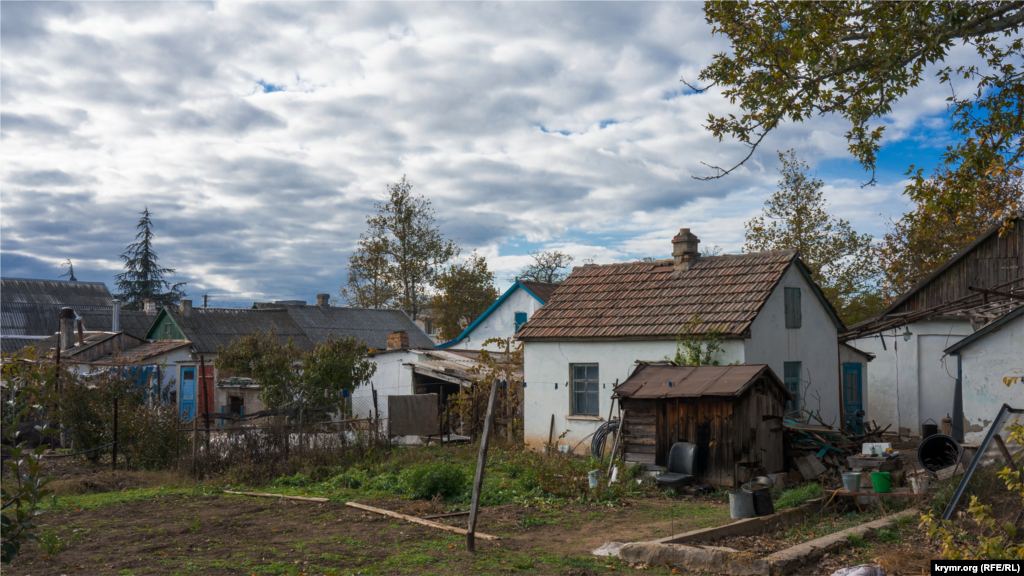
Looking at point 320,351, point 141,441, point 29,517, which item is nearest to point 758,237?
point 320,351

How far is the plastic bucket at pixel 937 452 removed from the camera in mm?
13586

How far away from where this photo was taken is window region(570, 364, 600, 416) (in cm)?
1891

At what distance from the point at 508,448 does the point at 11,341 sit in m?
31.1

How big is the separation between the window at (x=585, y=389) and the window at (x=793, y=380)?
4.73 metres

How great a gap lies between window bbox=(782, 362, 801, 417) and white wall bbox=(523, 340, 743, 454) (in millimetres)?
3305

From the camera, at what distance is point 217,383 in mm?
27547

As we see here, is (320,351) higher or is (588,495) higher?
(320,351)

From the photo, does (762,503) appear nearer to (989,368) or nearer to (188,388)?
(989,368)

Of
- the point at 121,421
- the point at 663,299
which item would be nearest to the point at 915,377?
the point at 663,299

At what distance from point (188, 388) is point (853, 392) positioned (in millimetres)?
24511

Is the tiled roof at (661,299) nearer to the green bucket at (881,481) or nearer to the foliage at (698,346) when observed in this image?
the foliage at (698,346)

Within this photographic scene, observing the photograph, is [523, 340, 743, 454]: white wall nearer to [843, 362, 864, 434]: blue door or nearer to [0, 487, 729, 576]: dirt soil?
[0, 487, 729, 576]: dirt soil

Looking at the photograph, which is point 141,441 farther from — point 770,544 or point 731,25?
point 731,25

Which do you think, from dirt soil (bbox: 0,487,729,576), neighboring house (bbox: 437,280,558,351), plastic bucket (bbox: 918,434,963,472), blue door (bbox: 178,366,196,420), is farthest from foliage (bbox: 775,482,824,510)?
blue door (bbox: 178,366,196,420)
